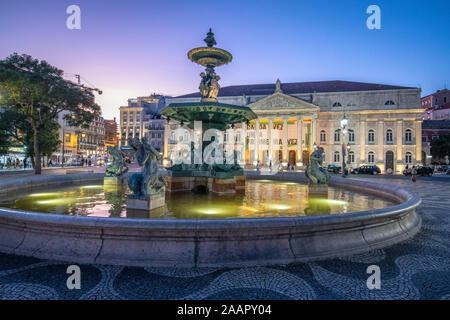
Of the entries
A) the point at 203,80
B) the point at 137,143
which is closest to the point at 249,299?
the point at 137,143

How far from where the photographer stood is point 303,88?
188 feet

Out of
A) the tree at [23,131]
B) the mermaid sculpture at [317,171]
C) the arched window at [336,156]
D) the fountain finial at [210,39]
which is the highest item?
the fountain finial at [210,39]

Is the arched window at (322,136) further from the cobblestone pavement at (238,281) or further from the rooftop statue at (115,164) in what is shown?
the cobblestone pavement at (238,281)

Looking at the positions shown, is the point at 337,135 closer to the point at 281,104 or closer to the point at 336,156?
the point at 336,156

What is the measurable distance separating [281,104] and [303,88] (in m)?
11.0

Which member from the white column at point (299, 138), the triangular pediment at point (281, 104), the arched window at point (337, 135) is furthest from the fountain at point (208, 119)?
the arched window at point (337, 135)

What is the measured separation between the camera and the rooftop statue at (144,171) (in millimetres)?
5188

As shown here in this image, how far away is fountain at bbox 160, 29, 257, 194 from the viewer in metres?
8.31

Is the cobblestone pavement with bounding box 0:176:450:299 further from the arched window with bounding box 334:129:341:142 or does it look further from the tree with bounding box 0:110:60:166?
the arched window with bounding box 334:129:341:142

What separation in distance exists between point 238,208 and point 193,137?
14.0 feet

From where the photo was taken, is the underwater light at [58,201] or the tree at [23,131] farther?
the tree at [23,131]

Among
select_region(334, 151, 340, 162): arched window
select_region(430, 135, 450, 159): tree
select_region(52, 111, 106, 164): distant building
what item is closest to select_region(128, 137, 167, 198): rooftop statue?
select_region(334, 151, 340, 162): arched window

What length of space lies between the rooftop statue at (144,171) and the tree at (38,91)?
18.4m
